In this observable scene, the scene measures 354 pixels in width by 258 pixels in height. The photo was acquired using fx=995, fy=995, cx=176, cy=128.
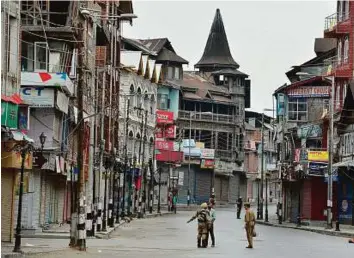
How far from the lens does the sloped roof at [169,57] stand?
12556cm

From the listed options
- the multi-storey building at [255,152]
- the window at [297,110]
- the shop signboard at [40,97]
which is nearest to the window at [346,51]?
the window at [297,110]

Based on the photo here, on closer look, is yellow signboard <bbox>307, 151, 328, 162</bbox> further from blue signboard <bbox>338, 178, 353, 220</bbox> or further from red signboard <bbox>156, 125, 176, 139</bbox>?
red signboard <bbox>156, 125, 176, 139</bbox>

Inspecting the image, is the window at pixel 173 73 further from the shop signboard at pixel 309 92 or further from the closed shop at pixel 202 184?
the shop signboard at pixel 309 92

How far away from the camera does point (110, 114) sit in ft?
245

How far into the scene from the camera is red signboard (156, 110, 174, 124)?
115 m

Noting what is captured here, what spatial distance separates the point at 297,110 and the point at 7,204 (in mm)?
55460

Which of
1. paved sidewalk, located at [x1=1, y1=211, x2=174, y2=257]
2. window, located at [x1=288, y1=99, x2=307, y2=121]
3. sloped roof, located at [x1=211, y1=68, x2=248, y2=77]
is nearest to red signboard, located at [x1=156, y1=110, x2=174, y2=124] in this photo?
sloped roof, located at [x1=211, y1=68, x2=248, y2=77]

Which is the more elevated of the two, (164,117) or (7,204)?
(164,117)

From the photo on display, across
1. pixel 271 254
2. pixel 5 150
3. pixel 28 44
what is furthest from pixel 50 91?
pixel 271 254

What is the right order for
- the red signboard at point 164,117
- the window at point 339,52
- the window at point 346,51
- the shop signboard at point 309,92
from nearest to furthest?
1. the window at point 346,51
2. the window at point 339,52
3. the shop signboard at point 309,92
4. the red signboard at point 164,117

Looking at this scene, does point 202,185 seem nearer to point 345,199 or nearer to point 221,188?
point 221,188

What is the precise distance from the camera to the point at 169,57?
126312mm

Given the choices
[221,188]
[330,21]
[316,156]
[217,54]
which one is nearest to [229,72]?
[217,54]

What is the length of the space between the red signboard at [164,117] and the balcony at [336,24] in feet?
137
